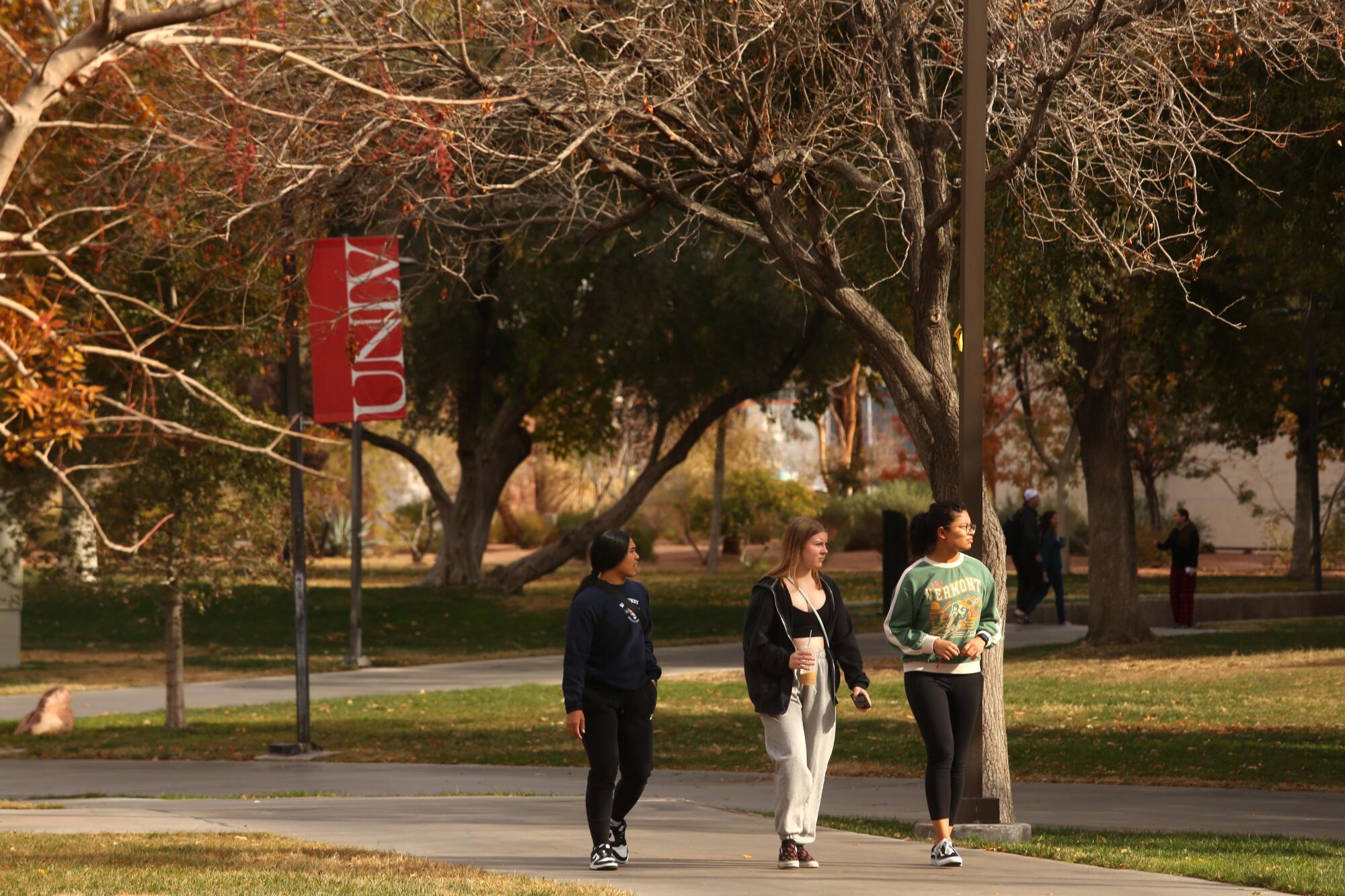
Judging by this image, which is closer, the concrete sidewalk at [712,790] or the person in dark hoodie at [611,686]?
the person in dark hoodie at [611,686]

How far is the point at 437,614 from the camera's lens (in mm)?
28328

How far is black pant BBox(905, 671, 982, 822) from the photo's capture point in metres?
7.82

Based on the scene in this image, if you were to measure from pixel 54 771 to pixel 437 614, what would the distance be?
48.5 feet

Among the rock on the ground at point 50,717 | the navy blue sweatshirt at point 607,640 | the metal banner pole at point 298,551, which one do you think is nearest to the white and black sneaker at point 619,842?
the navy blue sweatshirt at point 607,640

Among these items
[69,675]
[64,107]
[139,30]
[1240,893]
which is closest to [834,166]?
[139,30]

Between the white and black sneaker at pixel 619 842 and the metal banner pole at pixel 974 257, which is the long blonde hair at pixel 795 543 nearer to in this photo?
the white and black sneaker at pixel 619 842

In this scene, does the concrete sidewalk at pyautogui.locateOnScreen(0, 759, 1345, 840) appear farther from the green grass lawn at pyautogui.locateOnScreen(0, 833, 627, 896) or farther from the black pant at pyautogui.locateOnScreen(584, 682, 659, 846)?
the green grass lawn at pyautogui.locateOnScreen(0, 833, 627, 896)

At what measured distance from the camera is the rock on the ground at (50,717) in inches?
635

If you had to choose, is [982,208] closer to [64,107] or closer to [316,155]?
[316,155]

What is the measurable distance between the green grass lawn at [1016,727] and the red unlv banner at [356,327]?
329 cm

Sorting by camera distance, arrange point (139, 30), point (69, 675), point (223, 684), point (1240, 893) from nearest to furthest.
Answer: point (1240, 893)
point (139, 30)
point (223, 684)
point (69, 675)

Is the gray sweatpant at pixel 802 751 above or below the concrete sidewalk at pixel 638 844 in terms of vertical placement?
above

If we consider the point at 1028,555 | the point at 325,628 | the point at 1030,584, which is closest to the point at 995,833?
the point at 1028,555

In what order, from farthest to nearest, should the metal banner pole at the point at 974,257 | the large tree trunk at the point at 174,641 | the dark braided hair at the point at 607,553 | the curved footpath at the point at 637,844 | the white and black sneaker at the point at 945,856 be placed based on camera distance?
the large tree trunk at the point at 174,641 → the metal banner pole at the point at 974,257 → the dark braided hair at the point at 607,553 → the white and black sneaker at the point at 945,856 → the curved footpath at the point at 637,844
